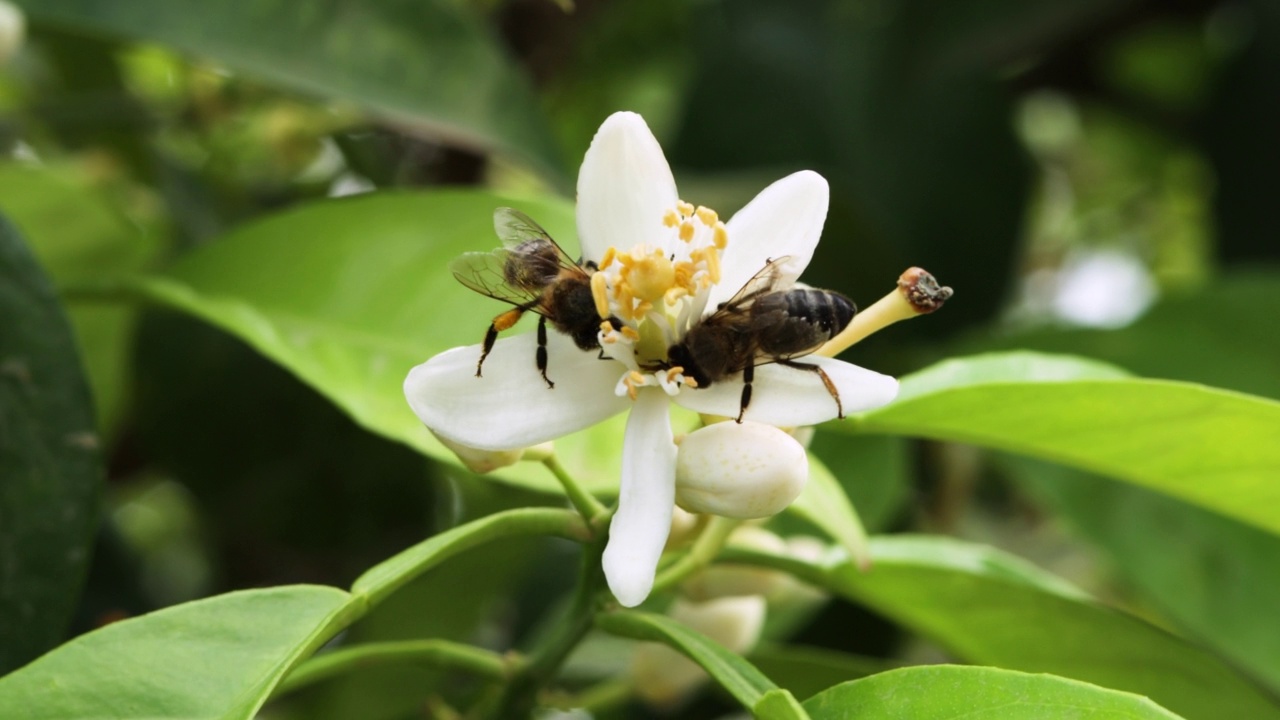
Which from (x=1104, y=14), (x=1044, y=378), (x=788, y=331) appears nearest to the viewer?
(x=788, y=331)

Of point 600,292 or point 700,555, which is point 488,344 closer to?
point 600,292

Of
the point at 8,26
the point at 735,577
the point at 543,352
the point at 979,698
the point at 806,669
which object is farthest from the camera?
the point at 8,26

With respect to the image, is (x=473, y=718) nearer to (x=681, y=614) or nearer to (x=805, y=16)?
(x=681, y=614)

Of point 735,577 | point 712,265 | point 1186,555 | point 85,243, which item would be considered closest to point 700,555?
point 735,577

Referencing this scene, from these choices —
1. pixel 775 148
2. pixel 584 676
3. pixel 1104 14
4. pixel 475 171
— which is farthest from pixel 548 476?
pixel 1104 14

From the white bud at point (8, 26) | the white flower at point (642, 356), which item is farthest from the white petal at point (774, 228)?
the white bud at point (8, 26)

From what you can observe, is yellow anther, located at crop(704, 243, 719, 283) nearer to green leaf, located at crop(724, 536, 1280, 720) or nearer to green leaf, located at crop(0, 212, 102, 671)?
green leaf, located at crop(724, 536, 1280, 720)
